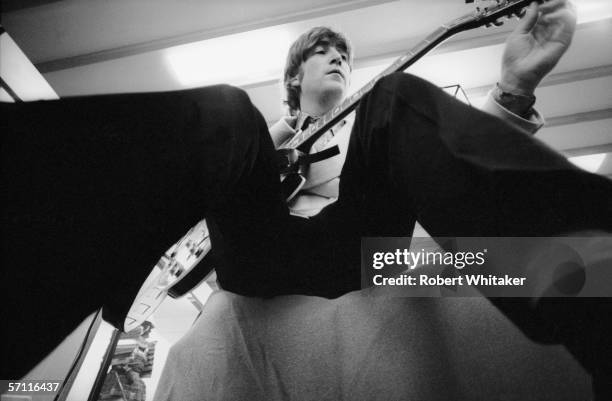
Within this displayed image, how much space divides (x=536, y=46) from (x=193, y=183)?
→ 827 mm

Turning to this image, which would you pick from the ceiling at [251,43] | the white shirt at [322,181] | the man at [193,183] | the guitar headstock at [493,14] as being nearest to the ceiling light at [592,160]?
the ceiling at [251,43]

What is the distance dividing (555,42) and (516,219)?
664mm

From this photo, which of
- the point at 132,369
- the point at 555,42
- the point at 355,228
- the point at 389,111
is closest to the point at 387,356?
the point at 355,228

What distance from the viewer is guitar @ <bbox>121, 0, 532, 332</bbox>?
0.99 metres

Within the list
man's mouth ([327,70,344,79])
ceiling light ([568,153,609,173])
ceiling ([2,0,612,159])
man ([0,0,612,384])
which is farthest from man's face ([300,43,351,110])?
ceiling light ([568,153,609,173])

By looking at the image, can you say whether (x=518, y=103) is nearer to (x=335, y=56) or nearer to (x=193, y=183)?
(x=193, y=183)

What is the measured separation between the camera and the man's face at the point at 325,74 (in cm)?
139

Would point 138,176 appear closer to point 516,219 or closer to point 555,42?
point 516,219

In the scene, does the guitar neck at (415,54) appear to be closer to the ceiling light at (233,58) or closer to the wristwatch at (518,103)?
the wristwatch at (518,103)

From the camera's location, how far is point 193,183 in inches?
21.1

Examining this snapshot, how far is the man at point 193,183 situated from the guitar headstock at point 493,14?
0.74 metres

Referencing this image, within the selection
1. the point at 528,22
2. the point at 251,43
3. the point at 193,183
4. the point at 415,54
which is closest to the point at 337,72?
the point at 415,54

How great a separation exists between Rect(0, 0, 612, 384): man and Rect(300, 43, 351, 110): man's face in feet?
2.54

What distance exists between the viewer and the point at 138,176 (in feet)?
1.60
